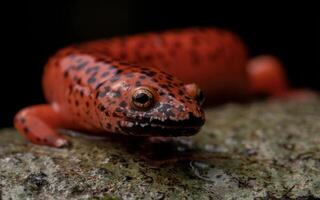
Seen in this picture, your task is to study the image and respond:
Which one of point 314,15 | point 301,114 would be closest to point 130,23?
point 314,15

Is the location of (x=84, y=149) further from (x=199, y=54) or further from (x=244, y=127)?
(x=199, y=54)

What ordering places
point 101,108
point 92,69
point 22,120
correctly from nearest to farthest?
point 101,108
point 92,69
point 22,120

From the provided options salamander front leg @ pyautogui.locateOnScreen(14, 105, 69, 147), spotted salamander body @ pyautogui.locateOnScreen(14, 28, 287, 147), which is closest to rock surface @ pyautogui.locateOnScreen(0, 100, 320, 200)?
salamander front leg @ pyautogui.locateOnScreen(14, 105, 69, 147)

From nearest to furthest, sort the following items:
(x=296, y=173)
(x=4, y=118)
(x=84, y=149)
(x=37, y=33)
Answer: (x=296, y=173) → (x=84, y=149) → (x=4, y=118) → (x=37, y=33)

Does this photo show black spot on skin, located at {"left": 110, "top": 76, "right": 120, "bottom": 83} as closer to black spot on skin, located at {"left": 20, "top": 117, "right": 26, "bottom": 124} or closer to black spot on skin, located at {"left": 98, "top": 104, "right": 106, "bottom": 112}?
black spot on skin, located at {"left": 98, "top": 104, "right": 106, "bottom": 112}

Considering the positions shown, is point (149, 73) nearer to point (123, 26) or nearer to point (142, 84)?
point (142, 84)

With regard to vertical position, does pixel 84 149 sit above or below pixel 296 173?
below

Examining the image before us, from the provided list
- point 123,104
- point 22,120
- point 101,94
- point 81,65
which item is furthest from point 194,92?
point 22,120
